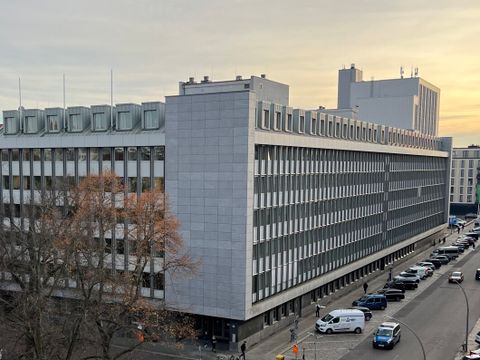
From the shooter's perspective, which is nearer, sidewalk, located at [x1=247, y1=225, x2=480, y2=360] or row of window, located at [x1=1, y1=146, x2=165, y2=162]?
sidewalk, located at [x1=247, y1=225, x2=480, y2=360]

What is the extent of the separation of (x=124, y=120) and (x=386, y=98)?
3471 inches

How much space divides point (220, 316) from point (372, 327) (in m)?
16.8

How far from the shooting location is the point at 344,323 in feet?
156

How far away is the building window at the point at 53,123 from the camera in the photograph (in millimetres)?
50741

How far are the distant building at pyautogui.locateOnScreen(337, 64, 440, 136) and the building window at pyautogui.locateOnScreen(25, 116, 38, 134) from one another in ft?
263

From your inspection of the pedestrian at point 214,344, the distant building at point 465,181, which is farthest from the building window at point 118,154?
the distant building at point 465,181

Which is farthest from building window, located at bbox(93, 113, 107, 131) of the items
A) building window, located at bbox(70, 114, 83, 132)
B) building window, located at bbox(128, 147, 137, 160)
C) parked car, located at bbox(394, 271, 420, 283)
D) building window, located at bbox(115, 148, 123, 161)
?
parked car, located at bbox(394, 271, 420, 283)

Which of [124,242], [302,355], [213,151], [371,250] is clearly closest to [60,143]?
[124,242]

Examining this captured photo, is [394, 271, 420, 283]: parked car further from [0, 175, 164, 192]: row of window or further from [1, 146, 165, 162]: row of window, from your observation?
[1, 146, 165, 162]: row of window

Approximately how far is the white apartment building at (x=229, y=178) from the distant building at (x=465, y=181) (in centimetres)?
11449

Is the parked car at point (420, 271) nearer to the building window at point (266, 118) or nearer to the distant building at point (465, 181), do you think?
the building window at point (266, 118)

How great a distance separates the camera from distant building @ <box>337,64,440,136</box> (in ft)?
386

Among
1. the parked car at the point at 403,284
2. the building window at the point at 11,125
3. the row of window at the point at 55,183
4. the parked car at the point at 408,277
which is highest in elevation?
the building window at the point at 11,125

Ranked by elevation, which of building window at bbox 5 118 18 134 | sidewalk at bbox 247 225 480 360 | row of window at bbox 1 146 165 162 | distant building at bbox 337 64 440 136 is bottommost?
sidewalk at bbox 247 225 480 360
